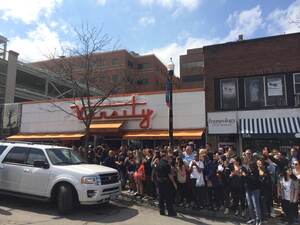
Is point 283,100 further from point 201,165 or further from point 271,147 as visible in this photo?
point 201,165

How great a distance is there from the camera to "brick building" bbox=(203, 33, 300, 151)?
16547 millimetres

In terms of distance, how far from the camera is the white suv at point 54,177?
9.49 m

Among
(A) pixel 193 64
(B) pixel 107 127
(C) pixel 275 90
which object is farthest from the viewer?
(A) pixel 193 64

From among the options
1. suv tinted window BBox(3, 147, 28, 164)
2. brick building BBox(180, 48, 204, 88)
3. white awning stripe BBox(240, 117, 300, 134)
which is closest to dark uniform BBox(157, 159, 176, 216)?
suv tinted window BBox(3, 147, 28, 164)

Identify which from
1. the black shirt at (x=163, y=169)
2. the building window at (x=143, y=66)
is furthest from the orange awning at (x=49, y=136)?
the building window at (x=143, y=66)

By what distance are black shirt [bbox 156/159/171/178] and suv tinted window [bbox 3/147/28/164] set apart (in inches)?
165

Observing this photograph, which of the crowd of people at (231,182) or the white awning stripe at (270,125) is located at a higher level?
the white awning stripe at (270,125)

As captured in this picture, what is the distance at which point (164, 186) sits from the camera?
32.5 feet

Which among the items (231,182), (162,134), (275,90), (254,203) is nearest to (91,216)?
(231,182)

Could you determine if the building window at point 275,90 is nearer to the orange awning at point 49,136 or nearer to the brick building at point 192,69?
the orange awning at point 49,136

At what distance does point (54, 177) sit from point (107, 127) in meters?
10.1

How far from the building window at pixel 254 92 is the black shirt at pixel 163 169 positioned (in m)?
9.09

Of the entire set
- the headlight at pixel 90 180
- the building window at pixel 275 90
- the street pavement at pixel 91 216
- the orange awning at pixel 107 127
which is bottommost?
the street pavement at pixel 91 216

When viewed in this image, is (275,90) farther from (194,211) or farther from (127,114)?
(194,211)
